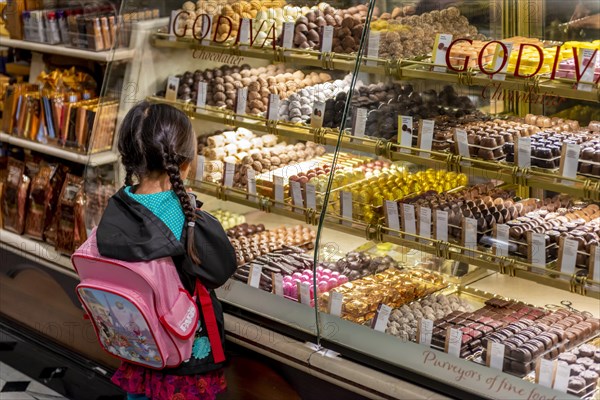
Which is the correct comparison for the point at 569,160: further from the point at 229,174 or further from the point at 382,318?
the point at 229,174

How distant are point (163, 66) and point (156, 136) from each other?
1.64 m

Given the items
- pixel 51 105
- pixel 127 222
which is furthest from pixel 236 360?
pixel 51 105

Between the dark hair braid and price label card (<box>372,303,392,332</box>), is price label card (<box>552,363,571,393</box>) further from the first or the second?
the dark hair braid

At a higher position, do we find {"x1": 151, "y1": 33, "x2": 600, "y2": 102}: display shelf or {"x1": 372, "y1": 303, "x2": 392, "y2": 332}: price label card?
{"x1": 151, "y1": 33, "x2": 600, "y2": 102}: display shelf

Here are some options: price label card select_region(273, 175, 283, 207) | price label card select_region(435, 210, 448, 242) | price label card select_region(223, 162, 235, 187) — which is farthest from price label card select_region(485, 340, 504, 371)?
price label card select_region(223, 162, 235, 187)

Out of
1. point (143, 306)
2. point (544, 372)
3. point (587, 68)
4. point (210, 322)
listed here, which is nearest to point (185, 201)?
point (143, 306)

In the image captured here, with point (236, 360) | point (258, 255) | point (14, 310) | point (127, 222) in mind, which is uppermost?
point (127, 222)

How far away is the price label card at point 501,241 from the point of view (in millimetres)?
3277

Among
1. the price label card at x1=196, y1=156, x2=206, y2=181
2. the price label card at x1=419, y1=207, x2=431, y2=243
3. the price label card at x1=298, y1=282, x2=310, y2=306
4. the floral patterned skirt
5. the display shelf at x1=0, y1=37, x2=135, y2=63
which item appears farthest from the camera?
the display shelf at x1=0, y1=37, x2=135, y2=63

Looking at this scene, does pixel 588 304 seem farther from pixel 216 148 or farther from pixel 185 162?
pixel 216 148

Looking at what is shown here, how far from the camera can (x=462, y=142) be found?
11.0 feet

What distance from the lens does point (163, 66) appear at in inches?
183

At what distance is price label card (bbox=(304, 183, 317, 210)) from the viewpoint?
12.8 ft

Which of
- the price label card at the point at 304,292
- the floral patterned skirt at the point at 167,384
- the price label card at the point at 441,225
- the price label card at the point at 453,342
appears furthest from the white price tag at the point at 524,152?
the floral patterned skirt at the point at 167,384
